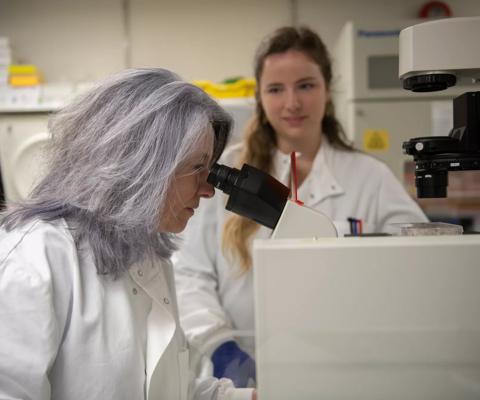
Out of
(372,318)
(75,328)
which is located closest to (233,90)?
(75,328)

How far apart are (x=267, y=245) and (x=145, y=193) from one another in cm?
29

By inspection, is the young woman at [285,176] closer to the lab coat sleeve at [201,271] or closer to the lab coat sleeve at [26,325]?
the lab coat sleeve at [201,271]

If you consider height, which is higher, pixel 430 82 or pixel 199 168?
pixel 430 82

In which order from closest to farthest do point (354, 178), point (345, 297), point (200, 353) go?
1. point (345, 297)
2. point (200, 353)
3. point (354, 178)

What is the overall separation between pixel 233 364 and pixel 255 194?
368 millimetres

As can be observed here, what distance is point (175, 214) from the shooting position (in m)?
0.85

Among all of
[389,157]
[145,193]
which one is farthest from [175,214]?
[389,157]

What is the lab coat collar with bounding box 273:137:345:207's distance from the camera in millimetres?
1375

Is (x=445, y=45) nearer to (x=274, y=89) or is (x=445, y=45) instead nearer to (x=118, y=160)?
(x=118, y=160)

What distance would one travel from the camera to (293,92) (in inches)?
52.6

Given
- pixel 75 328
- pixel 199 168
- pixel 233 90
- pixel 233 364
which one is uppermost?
pixel 233 90

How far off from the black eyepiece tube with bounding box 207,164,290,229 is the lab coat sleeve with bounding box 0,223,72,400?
0.31m

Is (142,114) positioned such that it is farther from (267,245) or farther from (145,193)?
(267,245)

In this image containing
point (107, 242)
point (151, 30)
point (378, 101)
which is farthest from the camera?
point (151, 30)
